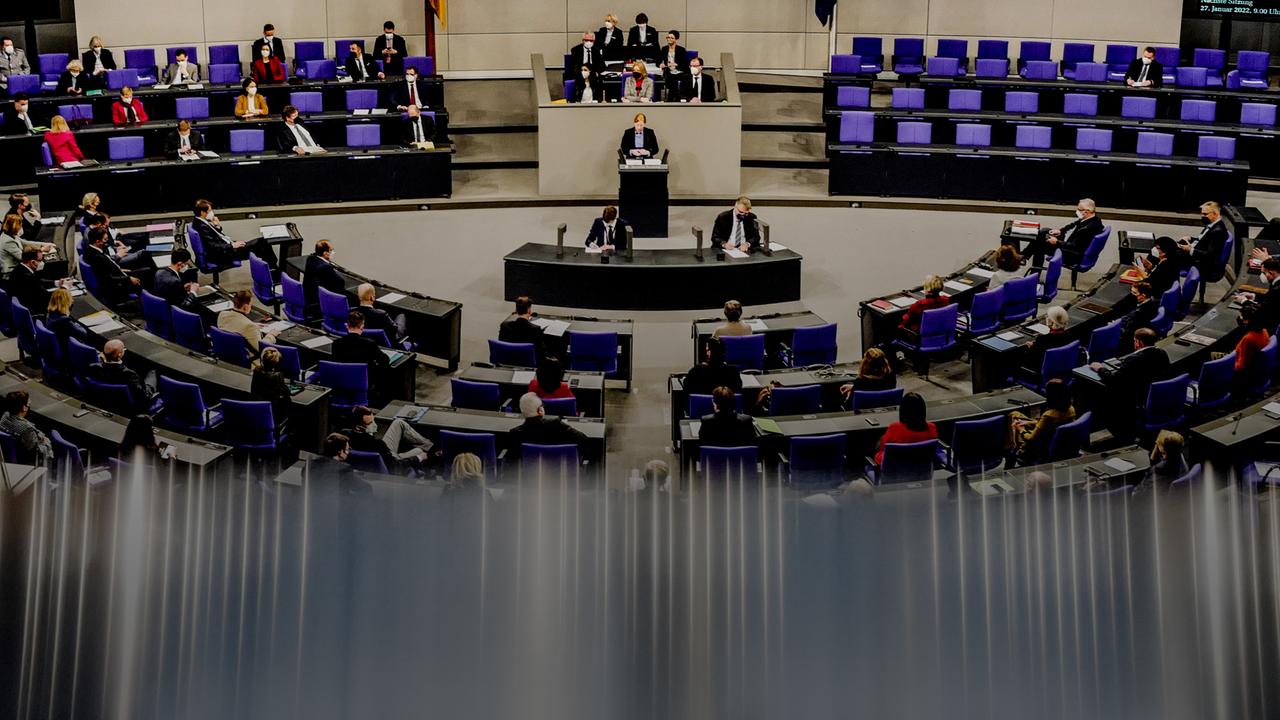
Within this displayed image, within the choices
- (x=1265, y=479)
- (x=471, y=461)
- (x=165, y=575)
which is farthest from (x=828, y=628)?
(x=1265, y=479)

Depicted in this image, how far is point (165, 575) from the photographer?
523cm

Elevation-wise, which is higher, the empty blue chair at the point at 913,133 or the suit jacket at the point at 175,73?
the suit jacket at the point at 175,73

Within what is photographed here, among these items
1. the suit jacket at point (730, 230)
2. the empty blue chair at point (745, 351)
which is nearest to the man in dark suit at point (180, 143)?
the suit jacket at point (730, 230)

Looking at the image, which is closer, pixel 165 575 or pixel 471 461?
pixel 165 575

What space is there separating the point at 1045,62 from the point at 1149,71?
1.53 meters

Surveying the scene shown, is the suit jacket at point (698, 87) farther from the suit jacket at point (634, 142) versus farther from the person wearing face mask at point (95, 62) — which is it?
the person wearing face mask at point (95, 62)

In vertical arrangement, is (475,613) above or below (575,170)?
below

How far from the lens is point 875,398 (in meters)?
10.1

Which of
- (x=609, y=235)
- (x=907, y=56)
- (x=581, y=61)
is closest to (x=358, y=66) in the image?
(x=581, y=61)

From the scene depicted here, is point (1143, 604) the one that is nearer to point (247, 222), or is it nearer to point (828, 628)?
point (828, 628)

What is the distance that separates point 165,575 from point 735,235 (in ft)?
32.0

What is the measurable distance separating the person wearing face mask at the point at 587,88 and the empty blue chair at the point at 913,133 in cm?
Answer: 407

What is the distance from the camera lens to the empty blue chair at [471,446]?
9.05 m

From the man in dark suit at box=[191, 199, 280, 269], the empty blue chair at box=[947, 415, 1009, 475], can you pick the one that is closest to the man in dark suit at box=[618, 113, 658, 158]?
the man in dark suit at box=[191, 199, 280, 269]
